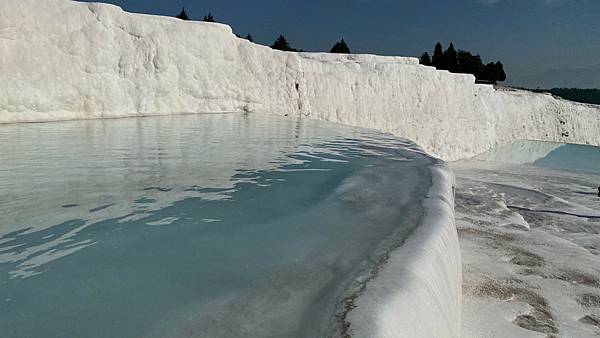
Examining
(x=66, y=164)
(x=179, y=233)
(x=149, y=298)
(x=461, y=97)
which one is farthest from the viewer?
(x=461, y=97)

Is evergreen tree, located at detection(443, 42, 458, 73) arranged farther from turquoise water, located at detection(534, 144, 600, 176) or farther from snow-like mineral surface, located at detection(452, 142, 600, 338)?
snow-like mineral surface, located at detection(452, 142, 600, 338)

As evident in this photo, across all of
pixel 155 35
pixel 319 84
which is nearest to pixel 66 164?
pixel 155 35

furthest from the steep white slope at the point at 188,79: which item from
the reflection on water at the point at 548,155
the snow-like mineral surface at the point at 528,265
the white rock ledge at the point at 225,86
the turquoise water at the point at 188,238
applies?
the snow-like mineral surface at the point at 528,265

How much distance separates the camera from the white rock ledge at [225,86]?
1987mm

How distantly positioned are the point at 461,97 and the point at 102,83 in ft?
61.1

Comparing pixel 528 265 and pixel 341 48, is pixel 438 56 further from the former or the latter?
pixel 528 265

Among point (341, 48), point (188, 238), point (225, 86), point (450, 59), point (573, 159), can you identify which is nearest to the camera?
point (188, 238)

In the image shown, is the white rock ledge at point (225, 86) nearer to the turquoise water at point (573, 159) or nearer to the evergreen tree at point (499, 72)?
the turquoise water at point (573, 159)

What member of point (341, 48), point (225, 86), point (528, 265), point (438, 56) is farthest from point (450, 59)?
point (528, 265)

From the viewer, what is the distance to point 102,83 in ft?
30.5

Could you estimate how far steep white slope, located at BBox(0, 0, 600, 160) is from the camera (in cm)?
808

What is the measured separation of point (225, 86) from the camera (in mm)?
12539

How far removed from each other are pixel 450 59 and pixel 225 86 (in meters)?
36.8

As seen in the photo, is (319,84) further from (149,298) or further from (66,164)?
(149,298)
